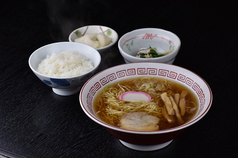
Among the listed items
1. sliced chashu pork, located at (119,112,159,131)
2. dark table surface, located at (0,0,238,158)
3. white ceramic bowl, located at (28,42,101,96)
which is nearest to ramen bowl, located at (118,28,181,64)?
dark table surface, located at (0,0,238,158)

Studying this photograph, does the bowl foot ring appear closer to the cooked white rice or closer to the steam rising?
the cooked white rice

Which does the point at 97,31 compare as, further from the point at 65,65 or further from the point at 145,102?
the point at 145,102

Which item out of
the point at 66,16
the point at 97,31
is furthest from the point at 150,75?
the point at 66,16

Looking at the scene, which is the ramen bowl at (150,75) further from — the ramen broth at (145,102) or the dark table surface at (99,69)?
the dark table surface at (99,69)

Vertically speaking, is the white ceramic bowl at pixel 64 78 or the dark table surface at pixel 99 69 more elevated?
the white ceramic bowl at pixel 64 78

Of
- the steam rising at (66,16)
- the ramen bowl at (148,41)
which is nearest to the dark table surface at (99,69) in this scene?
the steam rising at (66,16)

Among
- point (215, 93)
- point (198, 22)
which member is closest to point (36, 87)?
point (215, 93)
